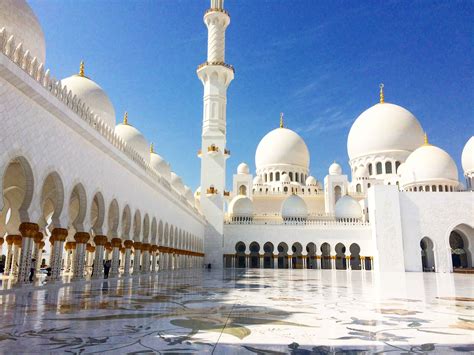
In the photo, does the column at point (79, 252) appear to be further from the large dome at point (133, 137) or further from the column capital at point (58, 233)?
the large dome at point (133, 137)

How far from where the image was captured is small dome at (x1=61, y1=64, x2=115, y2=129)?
1238 centimetres

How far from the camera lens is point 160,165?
67.9 ft

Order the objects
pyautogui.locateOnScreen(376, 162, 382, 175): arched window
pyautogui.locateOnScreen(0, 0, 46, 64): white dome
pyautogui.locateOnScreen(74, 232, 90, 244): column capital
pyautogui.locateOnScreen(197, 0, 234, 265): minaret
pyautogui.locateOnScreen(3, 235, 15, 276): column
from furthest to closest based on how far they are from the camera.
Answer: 1. pyautogui.locateOnScreen(376, 162, 382, 175): arched window
2. pyautogui.locateOnScreen(197, 0, 234, 265): minaret
3. pyautogui.locateOnScreen(3, 235, 15, 276): column
4. pyautogui.locateOnScreen(74, 232, 90, 244): column capital
5. pyautogui.locateOnScreen(0, 0, 46, 64): white dome

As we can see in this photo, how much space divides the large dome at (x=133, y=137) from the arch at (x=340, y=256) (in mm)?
15290

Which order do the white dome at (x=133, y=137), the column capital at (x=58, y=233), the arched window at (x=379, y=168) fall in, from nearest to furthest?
the column capital at (x=58, y=233), the white dome at (x=133, y=137), the arched window at (x=379, y=168)

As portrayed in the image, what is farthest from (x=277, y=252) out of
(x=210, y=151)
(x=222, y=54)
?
(x=222, y=54)

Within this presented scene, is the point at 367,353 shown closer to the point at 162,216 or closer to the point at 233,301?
the point at 233,301

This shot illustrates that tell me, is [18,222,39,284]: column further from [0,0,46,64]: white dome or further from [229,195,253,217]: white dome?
[229,195,253,217]: white dome

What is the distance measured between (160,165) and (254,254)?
982cm

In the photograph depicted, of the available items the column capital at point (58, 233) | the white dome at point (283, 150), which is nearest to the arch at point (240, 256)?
the white dome at point (283, 150)

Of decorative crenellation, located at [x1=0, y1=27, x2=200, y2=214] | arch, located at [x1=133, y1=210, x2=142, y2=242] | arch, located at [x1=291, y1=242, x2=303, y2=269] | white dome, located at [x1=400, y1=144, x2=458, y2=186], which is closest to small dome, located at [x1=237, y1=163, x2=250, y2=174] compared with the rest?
arch, located at [x1=291, y1=242, x2=303, y2=269]

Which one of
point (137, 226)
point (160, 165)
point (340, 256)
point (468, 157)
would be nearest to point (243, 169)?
point (340, 256)

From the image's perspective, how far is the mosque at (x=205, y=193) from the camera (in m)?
7.40

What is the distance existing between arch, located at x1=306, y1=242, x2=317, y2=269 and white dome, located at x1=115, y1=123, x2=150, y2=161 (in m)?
14.6
